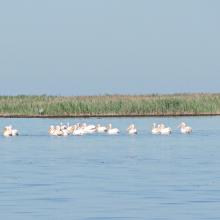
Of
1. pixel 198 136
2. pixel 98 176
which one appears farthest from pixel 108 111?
pixel 98 176

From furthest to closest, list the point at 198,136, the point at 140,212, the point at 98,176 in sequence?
the point at 198,136 → the point at 98,176 → the point at 140,212

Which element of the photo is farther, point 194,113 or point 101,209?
point 194,113

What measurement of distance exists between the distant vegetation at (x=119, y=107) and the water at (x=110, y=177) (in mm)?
11744

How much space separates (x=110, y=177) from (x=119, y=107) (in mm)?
26034

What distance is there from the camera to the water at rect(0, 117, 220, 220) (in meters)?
15.2

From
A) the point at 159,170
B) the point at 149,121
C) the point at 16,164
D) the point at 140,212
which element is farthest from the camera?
the point at 149,121

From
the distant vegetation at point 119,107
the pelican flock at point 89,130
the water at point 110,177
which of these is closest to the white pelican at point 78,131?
the pelican flock at point 89,130

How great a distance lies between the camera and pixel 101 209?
1530 cm

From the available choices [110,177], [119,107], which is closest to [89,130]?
[119,107]

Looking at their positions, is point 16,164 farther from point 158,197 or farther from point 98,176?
point 158,197

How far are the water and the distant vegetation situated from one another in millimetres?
11744

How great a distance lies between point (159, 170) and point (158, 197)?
4.91 meters

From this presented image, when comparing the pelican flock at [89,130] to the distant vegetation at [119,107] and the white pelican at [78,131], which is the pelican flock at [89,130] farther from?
the distant vegetation at [119,107]

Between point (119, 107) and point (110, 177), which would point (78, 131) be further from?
point (110, 177)
